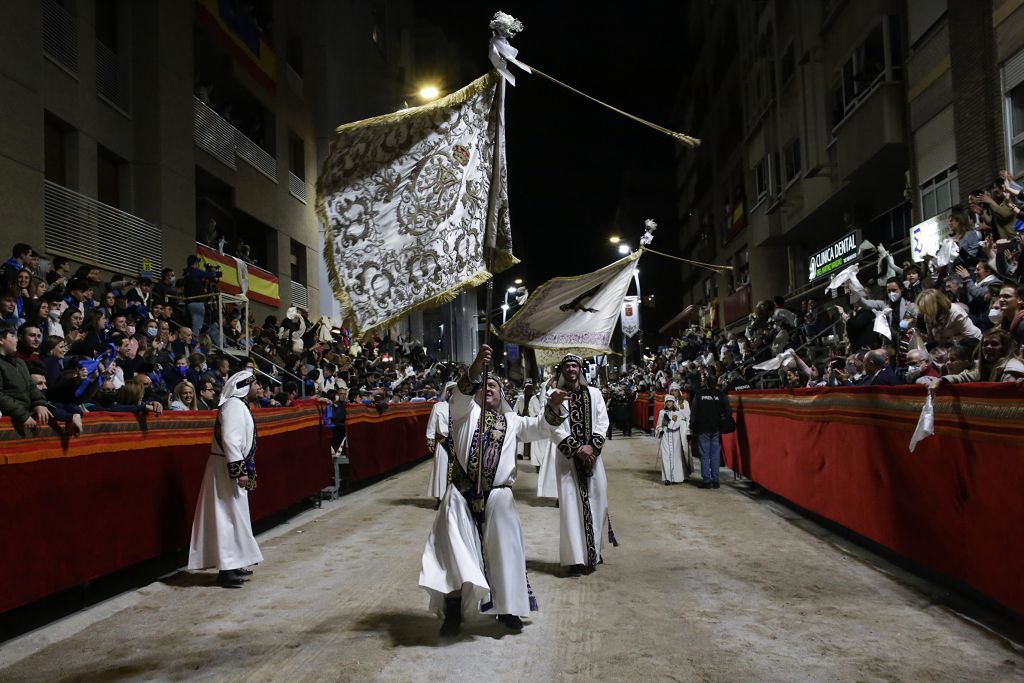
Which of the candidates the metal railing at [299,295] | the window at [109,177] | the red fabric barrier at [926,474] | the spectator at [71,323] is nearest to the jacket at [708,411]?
the red fabric barrier at [926,474]

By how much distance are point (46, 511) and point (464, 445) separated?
3.20 m

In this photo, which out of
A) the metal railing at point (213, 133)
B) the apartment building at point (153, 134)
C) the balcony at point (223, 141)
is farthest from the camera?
the balcony at point (223, 141)

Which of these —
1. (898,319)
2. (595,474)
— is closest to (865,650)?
(595,474)

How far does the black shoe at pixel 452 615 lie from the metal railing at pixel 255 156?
20.1 metres

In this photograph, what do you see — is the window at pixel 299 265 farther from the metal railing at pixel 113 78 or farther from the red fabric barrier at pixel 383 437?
the metal railing at pixel 113 78

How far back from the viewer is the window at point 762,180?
91.5 ft

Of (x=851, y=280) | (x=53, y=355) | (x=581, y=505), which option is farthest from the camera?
(x=851, y=280)

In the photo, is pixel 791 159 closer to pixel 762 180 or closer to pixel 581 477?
pixel 762 180

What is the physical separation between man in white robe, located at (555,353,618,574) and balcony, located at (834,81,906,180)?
12.6 metres

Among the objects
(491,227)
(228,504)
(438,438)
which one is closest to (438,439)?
(438,438)

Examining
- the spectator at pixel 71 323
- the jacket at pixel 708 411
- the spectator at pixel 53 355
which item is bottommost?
the jacket at pixel 708 411

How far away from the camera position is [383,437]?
Answer: 17.0 metres

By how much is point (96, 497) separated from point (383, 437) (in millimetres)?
10142

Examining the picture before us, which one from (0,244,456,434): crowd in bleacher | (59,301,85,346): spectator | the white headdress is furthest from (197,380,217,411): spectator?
the white headdress
